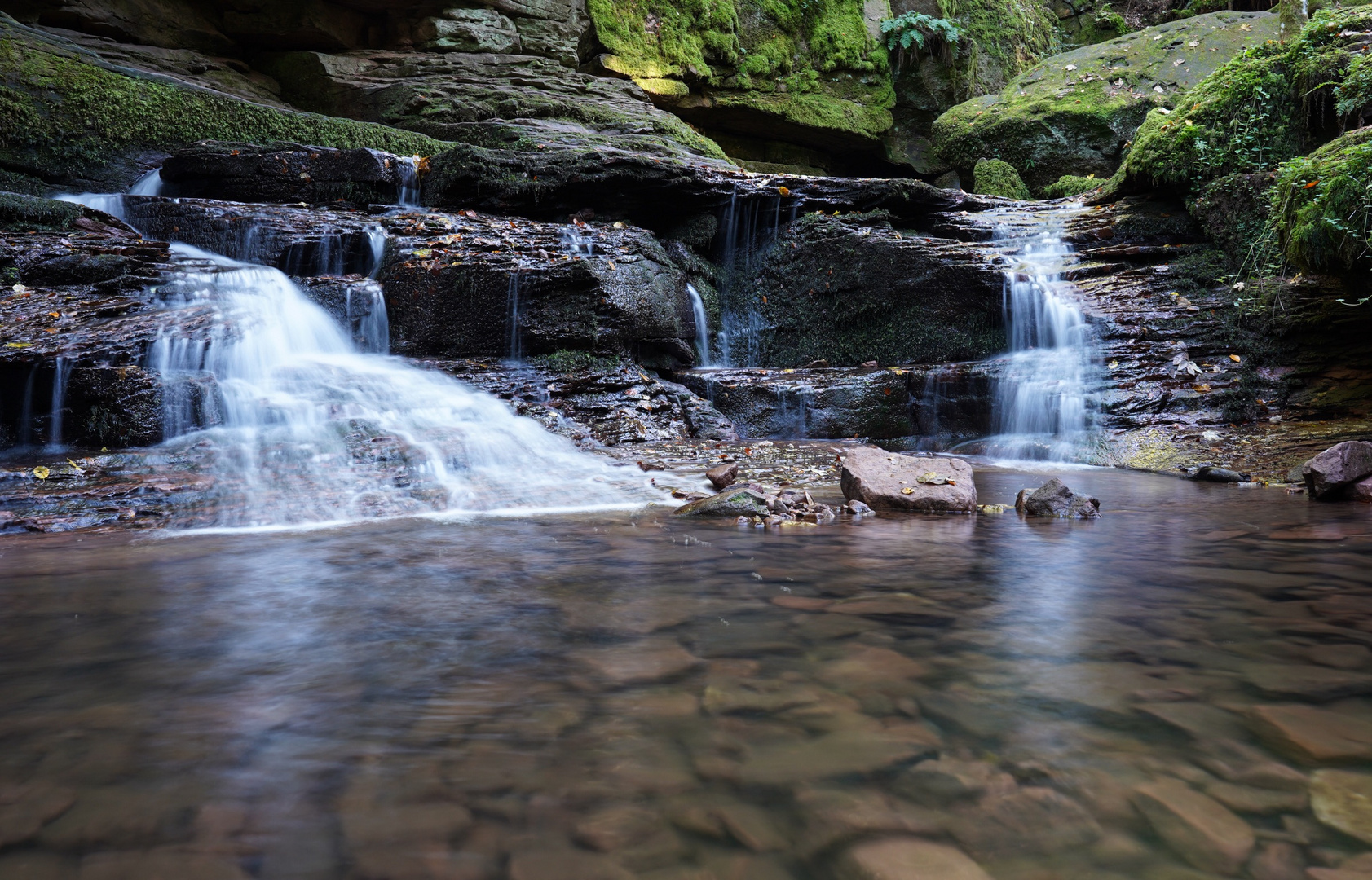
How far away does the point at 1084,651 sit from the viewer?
2.00m

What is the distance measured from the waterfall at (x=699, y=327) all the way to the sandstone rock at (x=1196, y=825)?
29.7 ft

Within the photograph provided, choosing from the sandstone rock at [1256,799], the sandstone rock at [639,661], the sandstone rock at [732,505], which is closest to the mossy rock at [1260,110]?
the sandstone rock at [732,505]

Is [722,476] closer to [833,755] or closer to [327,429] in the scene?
[327,429]

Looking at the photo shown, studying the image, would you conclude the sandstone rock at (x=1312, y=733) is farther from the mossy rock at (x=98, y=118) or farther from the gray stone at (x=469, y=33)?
the gray stone at (x=469, y=33)

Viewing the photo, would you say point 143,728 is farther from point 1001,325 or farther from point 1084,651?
point 1001,325

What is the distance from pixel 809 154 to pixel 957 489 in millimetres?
16194

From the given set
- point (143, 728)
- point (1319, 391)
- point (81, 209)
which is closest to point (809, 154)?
point (1319, 391)

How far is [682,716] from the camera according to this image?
165 centimetres

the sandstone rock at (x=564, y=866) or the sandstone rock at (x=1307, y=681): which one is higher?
the sandstone rock at (x=1307, y=681)

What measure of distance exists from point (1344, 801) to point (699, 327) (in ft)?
31.3

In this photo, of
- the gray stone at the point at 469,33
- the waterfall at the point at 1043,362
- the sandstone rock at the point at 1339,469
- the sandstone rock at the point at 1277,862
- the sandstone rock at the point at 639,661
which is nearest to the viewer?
the sandstone rock at the point at 1277,862

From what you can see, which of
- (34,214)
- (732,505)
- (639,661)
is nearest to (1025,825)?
(639,661)

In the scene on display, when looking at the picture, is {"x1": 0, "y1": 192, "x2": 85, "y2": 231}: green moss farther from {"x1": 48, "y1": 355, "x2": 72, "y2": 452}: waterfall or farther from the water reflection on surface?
the water reflection on surface

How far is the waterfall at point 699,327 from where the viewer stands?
10.3 metres
